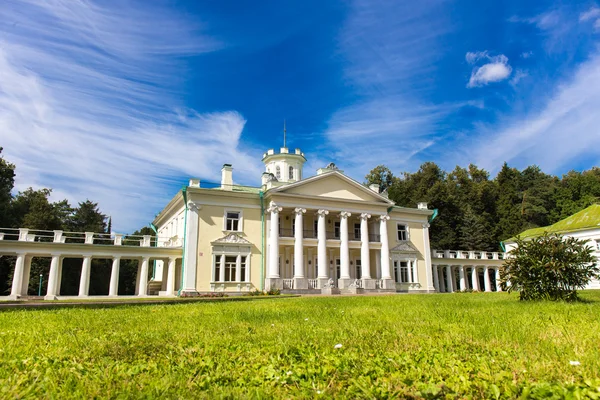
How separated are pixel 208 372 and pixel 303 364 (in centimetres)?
89

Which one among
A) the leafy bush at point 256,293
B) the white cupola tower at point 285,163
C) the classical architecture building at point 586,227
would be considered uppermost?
the white cupola tower at point 285,163

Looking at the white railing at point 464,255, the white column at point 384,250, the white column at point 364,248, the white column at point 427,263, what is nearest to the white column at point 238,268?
the white column at point 364,248

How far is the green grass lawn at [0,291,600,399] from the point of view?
120 inches

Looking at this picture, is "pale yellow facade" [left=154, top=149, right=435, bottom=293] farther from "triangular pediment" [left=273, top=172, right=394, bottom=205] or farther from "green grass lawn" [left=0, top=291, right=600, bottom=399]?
"green grass lawn" [left=0, top=291, right=600, bottom=399]

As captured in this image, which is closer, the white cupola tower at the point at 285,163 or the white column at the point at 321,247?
the white column at the point at 321,247

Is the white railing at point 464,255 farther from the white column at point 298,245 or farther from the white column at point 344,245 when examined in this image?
the white column at point 298,245

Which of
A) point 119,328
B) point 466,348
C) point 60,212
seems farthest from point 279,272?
point 60,212

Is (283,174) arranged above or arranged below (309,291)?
above

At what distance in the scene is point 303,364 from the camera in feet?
12.5

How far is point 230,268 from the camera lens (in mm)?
28266

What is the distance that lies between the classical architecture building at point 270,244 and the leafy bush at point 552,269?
16.7 metres

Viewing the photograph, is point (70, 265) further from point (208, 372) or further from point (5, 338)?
point (208, 372)

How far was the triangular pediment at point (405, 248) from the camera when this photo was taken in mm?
34250

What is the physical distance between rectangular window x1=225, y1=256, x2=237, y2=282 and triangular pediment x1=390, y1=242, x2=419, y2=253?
1384 centimetres
